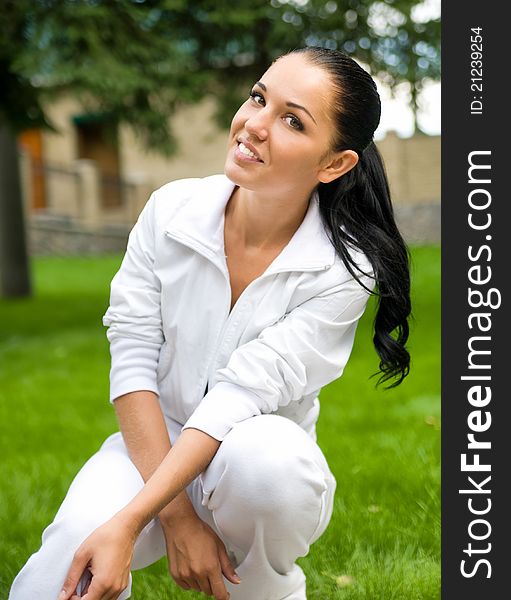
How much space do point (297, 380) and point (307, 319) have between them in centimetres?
13

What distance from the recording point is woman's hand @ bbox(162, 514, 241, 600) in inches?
79.4

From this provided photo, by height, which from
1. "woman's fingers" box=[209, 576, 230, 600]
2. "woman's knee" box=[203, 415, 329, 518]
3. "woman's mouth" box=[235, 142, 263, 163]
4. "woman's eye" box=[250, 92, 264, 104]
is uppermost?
"woman's eye" box=[250, 92, 264, 104]

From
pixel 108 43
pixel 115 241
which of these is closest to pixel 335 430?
pixel 108 43

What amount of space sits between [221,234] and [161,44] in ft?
17.8

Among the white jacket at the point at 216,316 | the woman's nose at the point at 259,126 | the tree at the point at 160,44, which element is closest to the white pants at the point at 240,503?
the white jacket at the point at 216,316

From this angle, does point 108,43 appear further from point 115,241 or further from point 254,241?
point 115,241

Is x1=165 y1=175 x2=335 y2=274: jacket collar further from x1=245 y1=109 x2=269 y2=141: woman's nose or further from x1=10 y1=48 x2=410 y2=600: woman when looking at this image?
x1=245 y1=109 x2=269 y2=141: woman's nose

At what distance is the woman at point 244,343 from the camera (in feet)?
6.42

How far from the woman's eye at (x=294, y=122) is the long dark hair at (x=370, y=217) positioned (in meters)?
0.08

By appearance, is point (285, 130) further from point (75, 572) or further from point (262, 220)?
point (75, 572)

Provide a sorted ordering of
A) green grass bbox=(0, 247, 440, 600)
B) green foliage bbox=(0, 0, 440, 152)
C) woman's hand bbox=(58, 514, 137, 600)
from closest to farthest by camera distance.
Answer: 1. woman's hand bbox=(58, 514, 137, 600)
2. green grass bbox=(0, 247, 440, 600)
3. green foliage bbox=(0, 0, 440, 152)

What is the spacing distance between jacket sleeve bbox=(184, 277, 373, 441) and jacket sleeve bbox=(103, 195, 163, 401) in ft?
0.59

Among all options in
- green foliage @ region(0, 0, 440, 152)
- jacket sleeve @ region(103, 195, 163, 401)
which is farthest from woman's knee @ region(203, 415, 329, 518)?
green foliage @ region(0, 0, 440, 152)

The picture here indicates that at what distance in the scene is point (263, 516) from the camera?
1.98 metres
